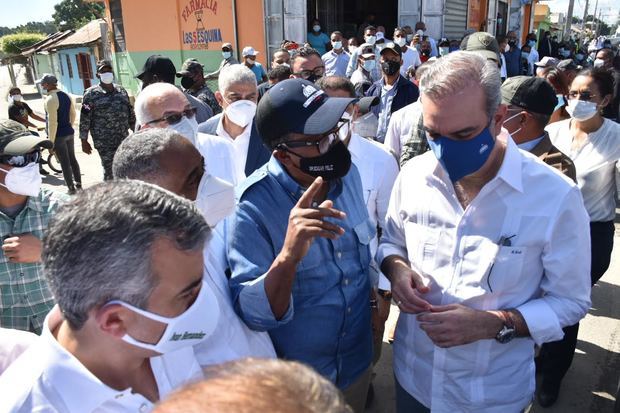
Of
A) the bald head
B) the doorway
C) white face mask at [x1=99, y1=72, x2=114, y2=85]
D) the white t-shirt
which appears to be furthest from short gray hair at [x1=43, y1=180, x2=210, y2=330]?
the doorway

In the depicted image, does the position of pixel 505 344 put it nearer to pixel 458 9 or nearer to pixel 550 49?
pixel 458 9

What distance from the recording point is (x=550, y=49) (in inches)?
705

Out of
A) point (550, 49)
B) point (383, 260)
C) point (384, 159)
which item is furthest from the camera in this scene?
point (550, 49)

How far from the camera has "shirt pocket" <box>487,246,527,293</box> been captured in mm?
1712

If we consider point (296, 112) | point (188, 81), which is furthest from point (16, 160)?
point (188, 81)

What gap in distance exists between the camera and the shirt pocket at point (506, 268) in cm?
171

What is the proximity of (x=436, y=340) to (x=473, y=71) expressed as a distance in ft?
3.22

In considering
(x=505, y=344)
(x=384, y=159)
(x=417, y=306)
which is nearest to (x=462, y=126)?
(x=417, y=306)

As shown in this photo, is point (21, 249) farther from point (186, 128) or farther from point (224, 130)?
point (224, 130)

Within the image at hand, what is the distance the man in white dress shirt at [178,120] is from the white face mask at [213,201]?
1.09 meters

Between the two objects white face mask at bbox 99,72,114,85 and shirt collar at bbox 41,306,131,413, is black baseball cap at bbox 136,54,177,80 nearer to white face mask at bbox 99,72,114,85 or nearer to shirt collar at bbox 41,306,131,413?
white face mask at bbox 99,72,114,85

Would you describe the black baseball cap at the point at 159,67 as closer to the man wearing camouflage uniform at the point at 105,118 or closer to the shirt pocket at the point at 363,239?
the man wearing camouflage uniform at the point at 105,118

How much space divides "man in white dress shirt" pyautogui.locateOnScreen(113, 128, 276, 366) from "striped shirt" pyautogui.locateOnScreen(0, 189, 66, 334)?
0.80m

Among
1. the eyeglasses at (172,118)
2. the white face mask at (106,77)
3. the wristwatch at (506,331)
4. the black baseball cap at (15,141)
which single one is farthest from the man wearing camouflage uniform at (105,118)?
the wristwatch at (506,331)
